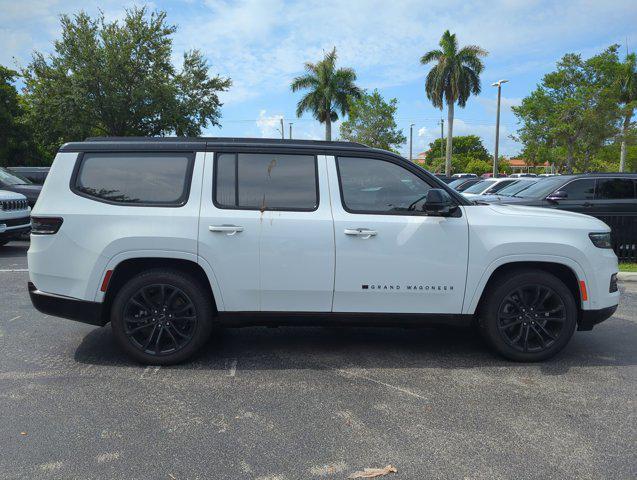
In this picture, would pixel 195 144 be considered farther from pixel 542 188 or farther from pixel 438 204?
pixel 542 188

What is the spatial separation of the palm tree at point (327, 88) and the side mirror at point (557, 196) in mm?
34565

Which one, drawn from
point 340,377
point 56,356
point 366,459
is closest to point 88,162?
point 56,356

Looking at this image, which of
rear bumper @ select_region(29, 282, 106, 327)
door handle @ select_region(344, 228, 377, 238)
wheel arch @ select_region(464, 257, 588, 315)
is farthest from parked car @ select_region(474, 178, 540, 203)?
rear bumper @ select_region(29, 282, 106, 327)

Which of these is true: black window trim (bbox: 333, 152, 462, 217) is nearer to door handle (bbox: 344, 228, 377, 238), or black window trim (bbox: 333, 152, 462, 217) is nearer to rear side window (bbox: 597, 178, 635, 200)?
door handle (bbox: 344, 228, 377, 238)

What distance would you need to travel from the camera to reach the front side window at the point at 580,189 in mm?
9672

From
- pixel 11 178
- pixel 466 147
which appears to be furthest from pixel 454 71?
pixel 466 147

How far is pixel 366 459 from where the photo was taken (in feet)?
9.45

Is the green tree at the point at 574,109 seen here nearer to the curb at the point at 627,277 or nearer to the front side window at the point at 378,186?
the curb at the point at 627,277

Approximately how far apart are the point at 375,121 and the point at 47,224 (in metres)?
39.7

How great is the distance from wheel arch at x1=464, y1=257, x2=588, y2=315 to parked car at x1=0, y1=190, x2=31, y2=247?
9773 mm

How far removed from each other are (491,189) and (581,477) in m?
15.2

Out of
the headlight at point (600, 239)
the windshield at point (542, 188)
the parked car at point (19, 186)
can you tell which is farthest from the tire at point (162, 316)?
the parked car at point (19, 186)

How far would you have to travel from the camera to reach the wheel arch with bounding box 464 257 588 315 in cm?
421

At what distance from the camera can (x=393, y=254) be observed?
4133mm
